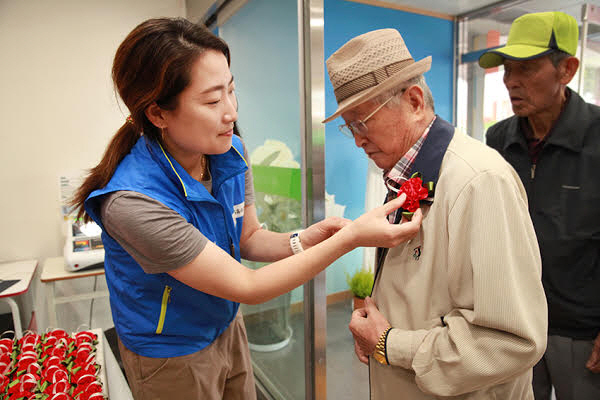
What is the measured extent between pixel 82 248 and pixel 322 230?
2378 mm

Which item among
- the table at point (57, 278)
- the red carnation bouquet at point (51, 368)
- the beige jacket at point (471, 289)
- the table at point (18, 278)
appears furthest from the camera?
the table at point (57, 278)

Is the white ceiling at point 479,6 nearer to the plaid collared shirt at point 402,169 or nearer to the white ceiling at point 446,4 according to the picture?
the white ceiling at point 446,4

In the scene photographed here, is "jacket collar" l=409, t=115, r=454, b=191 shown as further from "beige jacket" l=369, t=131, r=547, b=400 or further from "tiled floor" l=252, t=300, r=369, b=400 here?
"tiled floor" l=252, t=300, r=369, b=400

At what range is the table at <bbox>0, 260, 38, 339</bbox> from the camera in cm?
256

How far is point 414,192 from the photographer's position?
92cm

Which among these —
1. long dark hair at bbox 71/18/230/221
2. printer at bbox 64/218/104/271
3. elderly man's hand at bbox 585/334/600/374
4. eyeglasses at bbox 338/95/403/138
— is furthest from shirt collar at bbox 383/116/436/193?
printer at bbox 64/218/104/271

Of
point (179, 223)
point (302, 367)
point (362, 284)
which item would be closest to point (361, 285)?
point (362, 284)

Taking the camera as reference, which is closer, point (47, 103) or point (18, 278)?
point (18, 278)

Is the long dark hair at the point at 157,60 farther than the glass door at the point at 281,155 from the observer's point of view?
No

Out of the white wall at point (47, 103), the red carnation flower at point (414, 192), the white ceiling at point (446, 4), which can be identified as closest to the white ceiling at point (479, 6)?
the white ceiling at point (446, 4)

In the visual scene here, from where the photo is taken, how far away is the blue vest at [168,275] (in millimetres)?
1050

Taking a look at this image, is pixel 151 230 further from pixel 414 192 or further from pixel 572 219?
pixel 572 219

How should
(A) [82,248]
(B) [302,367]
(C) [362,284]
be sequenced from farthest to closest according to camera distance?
1. (C) [362,284]
2. (A) [82,248]
3. (B) [302,367]

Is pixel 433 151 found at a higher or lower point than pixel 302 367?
higher
